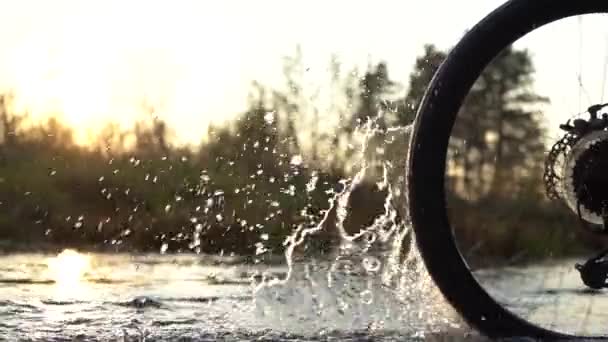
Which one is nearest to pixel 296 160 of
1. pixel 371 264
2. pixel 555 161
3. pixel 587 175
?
pixel 371 264

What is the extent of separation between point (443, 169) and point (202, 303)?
1.47 meters

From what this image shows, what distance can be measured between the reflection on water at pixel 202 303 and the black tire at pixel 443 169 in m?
0.17

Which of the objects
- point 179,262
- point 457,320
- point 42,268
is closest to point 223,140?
point 179,262

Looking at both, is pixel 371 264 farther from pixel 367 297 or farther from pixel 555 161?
pixel 555 161

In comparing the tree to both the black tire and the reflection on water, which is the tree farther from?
the reflection on water

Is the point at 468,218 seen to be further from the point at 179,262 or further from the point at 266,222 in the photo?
the point at 179,262

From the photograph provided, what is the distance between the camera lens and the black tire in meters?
3.83

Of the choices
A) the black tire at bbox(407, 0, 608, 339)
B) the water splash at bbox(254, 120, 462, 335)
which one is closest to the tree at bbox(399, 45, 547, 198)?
the black tire at bbox(407, 0, 608, 339)

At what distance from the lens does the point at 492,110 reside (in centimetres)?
479

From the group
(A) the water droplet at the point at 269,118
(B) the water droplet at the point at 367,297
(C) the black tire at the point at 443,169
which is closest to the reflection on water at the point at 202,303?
(B) the water droplet at the point at 367,297

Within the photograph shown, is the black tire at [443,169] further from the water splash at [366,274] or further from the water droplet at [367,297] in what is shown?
the water droplet at [367,297]

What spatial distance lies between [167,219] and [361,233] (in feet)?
6.46

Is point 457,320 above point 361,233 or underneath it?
underneath

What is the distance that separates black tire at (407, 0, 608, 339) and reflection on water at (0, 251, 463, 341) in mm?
172
